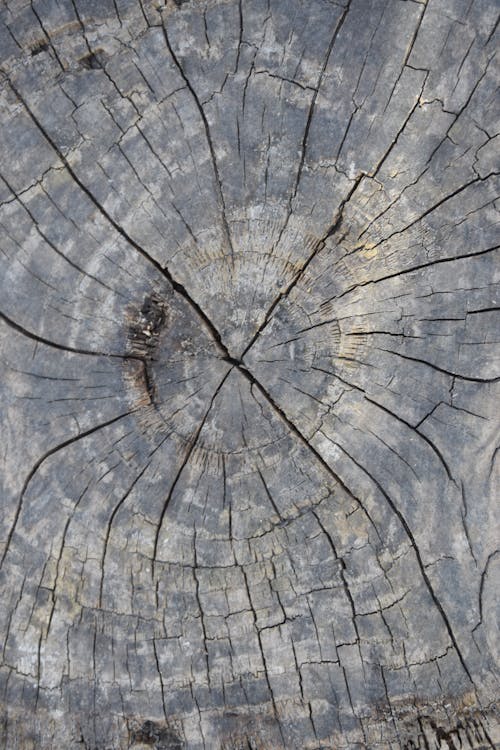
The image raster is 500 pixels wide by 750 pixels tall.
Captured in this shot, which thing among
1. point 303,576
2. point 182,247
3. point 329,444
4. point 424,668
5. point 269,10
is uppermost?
point 269,10

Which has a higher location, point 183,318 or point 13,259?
point 13,259

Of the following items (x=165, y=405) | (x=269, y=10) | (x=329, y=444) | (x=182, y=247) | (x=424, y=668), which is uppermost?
(x=269, y=10)

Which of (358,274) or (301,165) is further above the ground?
(301,165)

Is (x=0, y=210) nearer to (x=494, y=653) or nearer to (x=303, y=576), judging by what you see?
(x=303, y=576)

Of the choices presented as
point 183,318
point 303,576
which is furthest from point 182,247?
point 303,576

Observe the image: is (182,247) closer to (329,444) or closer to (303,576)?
(329,444)

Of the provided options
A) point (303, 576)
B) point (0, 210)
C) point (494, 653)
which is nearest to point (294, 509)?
point (303, 576)
